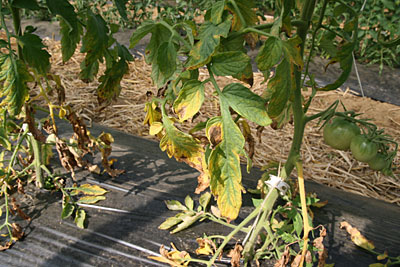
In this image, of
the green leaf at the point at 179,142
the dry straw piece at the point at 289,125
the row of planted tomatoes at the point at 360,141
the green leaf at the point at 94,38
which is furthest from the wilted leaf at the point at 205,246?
the dry straw piece at the point at 289,125

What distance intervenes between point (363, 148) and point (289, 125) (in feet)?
4.04

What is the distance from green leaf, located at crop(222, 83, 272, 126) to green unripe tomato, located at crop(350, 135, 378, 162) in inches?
19.3

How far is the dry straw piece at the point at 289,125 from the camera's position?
1.75m

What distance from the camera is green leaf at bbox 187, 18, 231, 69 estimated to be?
59 cm

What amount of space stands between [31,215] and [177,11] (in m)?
2.62

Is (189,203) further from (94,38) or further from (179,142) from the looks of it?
(94,38)

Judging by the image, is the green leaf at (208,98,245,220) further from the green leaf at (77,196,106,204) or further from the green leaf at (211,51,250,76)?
the green leaf at (77,196,106,204)

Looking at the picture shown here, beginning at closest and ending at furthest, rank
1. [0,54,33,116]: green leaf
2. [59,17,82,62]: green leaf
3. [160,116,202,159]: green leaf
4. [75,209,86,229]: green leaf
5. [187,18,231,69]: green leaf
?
→ 1. [187,18,231,69]: green leaf
2. [160,116,202,159]: green leaf
3. [0,54,33,116]: green leaf
4. [59,17,82,62]: green leaf
5. [75,209,86,229]: green leaf

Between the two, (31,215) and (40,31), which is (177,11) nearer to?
(40,31)

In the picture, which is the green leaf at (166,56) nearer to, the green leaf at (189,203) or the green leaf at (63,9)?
the green leaf at (63,9)

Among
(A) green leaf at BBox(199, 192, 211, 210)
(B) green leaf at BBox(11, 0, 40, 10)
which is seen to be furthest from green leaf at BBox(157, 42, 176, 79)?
(A) green leaf at BBox(199, 192, 211, 210)

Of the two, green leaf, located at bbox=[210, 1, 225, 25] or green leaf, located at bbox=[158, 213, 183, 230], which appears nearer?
green leaf, located at bbox=[210, 1, 225, 25]

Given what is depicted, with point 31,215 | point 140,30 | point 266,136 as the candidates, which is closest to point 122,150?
point 31,215

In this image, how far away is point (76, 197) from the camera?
46.2 inches
